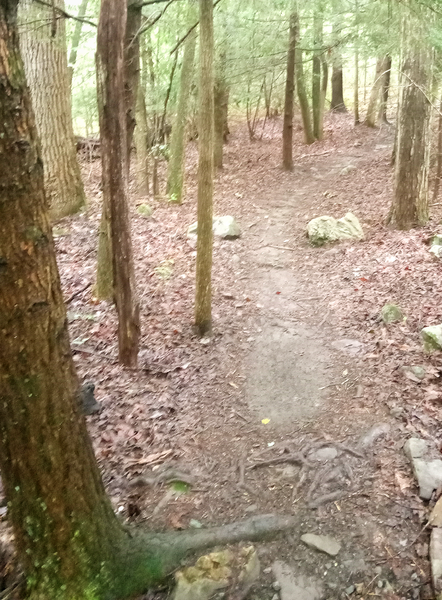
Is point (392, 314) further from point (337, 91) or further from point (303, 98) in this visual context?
point (337, 91)

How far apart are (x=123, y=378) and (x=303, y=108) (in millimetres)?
15394

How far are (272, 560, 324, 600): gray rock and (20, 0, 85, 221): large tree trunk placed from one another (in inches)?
334

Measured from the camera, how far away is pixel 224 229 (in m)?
10.9

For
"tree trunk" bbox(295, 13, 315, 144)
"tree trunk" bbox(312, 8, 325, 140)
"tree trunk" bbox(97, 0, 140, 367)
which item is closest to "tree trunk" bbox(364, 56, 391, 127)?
"tree trunk" bbox(312, 8, 325, 140)

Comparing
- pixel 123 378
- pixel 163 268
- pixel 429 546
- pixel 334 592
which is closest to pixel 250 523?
pixel 334 592

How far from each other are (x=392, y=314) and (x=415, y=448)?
2.72m

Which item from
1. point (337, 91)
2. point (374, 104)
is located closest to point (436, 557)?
point (374, 104)

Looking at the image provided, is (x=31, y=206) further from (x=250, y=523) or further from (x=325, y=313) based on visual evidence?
(x=325, y=313)

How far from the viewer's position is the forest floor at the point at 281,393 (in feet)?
12.5

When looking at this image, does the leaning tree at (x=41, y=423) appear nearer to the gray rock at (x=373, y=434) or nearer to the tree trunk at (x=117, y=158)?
the gray rock at (x=373, y=434)

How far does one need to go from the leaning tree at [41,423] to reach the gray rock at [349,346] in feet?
11.9

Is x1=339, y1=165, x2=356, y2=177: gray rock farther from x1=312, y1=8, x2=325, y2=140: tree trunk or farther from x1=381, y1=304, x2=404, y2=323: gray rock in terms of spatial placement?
x1=381, y1=304, x2=404, y2=323: gray rock

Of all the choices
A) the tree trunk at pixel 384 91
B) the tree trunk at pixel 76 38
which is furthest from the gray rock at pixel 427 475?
the tree trunk at pixel 384 91

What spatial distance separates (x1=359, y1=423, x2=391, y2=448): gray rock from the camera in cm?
468
